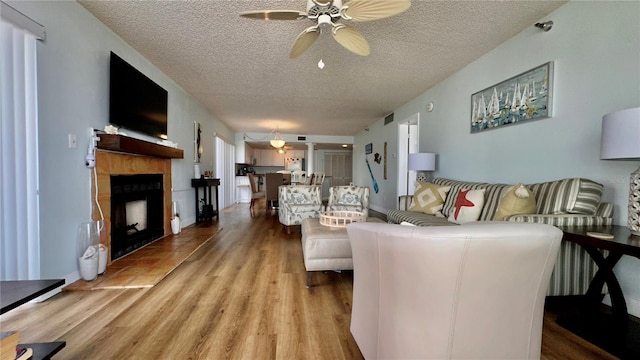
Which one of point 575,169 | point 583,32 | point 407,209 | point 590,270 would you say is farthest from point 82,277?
point 583,32

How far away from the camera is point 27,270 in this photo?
1766 mm

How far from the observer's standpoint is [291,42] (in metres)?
2.65

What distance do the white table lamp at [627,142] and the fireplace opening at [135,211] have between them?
397cm

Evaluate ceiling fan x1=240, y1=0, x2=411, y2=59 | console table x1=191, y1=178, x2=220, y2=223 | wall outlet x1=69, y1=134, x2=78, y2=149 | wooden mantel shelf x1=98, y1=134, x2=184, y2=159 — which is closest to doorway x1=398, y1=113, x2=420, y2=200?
ceiling fan x1=240, y1=0, x2=411, y2=59

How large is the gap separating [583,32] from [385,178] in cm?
430

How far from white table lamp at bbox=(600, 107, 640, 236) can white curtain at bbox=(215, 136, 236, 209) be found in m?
6.49

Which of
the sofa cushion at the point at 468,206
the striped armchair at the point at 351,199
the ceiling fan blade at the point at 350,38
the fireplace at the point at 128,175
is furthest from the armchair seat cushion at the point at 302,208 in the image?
the ceiling fan blade at the point at 350,38

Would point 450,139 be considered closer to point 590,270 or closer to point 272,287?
point 590,270

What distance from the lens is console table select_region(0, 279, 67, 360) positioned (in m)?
0.82

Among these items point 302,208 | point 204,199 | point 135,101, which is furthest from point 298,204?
point 135,101

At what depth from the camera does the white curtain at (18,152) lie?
1.64 metres

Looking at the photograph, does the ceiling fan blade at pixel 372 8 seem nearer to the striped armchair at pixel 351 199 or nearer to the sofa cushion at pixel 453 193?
the sofa cushion at pixel 453 193

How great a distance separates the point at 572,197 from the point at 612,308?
2.37 ft

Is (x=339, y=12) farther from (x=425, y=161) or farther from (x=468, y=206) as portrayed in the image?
(x=425, y=161)
